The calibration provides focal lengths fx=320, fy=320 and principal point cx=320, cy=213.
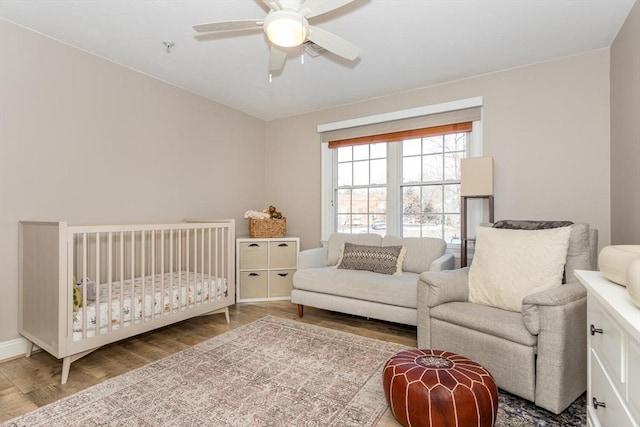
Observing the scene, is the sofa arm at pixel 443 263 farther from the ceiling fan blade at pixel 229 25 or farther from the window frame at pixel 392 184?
the ceiling fan blade at pixel 229 25

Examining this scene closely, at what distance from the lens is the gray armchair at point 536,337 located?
1.62 metres

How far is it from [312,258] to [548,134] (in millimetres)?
2483

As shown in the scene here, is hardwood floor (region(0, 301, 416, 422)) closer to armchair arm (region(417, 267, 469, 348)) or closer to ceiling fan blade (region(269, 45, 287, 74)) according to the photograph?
armchair arm (region(417, 267, 469, 348))

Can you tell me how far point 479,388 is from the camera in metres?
1.36

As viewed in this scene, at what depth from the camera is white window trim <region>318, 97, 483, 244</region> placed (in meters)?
3.18

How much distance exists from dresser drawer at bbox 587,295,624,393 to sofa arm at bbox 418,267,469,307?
0.87 m

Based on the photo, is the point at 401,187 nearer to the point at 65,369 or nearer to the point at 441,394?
the point at 441,394

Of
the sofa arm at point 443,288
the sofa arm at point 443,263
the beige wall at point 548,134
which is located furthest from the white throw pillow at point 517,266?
the beige wall at point 548,134

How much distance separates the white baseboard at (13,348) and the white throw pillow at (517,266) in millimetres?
3251

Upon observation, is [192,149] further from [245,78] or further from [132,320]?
[132,320]

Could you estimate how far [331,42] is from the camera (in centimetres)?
201

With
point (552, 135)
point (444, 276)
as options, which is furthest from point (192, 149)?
Answer: point (552, 135)

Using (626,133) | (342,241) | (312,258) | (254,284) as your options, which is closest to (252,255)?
(254,284)

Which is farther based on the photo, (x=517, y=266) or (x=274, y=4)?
(x=517, y=266)
